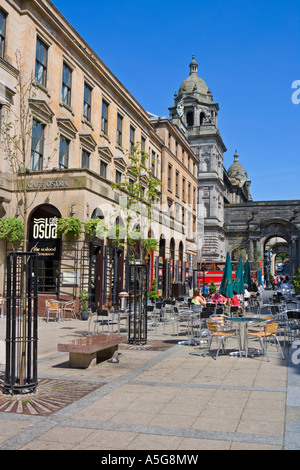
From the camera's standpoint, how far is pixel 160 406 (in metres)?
6.55

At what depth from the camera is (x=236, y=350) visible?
11922 millimetres

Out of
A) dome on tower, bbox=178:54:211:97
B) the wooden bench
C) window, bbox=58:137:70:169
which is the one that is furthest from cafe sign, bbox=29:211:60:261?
dome on tower, bbox=178:54:211:97

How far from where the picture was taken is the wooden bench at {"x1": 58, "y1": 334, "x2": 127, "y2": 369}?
918cm

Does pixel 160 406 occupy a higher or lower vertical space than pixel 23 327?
lower

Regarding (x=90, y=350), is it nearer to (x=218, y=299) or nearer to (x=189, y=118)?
(x=218, y=299)

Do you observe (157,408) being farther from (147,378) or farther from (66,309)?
(66,309)

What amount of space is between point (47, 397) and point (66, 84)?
808 inches

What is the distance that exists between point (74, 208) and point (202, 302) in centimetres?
760

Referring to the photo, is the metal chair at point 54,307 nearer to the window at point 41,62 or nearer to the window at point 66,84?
the window at point 41,62

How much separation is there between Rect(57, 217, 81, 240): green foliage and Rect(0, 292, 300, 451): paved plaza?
956 centimetres

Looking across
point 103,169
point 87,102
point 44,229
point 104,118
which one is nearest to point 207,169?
point 104,118

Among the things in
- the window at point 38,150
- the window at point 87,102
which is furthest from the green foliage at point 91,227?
the window at point 87,102

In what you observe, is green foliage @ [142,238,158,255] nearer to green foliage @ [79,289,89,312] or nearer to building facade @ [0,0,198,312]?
building facade @ [0,0,198,312]
